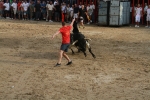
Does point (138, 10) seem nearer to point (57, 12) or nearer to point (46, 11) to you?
point (57, 12)

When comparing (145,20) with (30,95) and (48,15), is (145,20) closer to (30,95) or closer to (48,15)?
(48,15)

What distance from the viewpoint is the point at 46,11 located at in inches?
1122

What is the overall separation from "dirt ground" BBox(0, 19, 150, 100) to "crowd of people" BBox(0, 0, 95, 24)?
29.9 ft

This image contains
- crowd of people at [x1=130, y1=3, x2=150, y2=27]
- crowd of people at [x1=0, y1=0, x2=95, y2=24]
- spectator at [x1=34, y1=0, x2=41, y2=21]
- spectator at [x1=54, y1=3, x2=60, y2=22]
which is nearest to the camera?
crowd of people at [x1=130, y1=3, x2=150, y2=27]

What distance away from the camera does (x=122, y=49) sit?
49.6ft

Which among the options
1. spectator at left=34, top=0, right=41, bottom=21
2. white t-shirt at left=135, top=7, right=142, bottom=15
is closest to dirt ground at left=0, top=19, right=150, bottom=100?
white t-shirt at left=135, top=7, right=142, bottom=15

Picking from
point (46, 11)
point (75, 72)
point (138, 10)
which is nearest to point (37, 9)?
point (46, 11)

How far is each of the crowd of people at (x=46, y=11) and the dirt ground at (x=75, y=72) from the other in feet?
29.9

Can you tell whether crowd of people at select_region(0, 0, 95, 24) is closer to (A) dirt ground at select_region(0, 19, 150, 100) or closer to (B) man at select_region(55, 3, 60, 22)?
(B) man at select_region(55, 3, 60, 22)

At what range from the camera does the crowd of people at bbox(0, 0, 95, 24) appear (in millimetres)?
26375

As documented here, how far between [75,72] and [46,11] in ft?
60.7

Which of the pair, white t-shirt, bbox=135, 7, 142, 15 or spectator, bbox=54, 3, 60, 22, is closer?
white t-shirt, bbox=135, 7, 142, 15

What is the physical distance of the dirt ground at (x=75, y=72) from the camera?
8342mm

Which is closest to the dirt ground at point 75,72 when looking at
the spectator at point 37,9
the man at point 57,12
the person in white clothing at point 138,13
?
the person in white clothing at point 138,13
